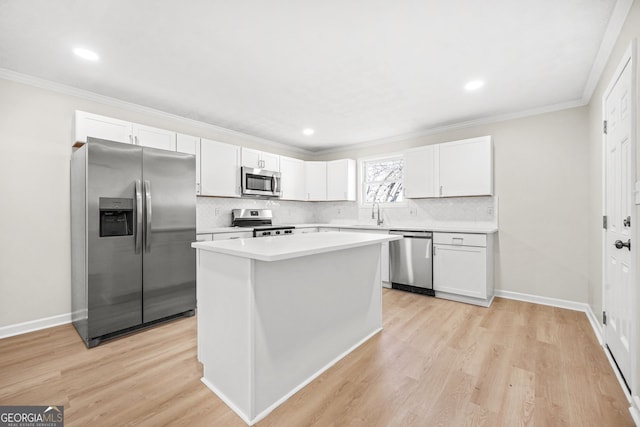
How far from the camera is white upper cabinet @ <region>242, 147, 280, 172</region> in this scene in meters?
4.30

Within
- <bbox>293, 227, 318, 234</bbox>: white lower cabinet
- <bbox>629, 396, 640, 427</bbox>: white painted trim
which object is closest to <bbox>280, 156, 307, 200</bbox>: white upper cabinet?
<bbox>293, 227, 318, 234</bbox>: white lower cabinet

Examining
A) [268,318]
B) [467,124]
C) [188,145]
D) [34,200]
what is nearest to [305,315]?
[268,318]

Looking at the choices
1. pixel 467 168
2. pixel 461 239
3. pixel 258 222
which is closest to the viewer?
pixel 461 239

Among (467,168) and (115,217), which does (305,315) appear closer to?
(115,217)

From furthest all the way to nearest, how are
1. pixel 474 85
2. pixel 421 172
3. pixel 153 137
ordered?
pixel 421 172
pixel 153 137
pixel 474 85

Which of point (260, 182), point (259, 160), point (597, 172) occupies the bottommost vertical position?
point (597, 172)

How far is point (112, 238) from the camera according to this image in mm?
2537

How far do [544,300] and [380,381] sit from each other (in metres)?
2.82

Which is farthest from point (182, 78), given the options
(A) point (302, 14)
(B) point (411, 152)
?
(B) point (411, 152)

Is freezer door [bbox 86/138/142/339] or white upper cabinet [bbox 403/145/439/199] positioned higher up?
white upper cabinet [bbox 403/145/439/199]

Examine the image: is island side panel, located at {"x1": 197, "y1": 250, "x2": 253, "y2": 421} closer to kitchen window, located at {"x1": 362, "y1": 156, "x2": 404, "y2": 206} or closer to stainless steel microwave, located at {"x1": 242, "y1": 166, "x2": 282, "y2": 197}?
stainless steel microwave, located at {"x1": 242, "y1": 166, "x2": 282, "y2": 197}

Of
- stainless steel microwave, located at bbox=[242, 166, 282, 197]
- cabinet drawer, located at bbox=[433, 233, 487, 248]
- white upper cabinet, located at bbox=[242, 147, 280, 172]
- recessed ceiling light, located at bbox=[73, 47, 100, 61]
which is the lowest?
cabinet drawer, located at bbox=[433, 233, 487, 248]

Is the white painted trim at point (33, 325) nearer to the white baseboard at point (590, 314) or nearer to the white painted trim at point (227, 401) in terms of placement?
the white painted trim at point (227, 401)

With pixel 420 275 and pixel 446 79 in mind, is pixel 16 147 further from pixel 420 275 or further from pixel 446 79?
pixel 420 275
